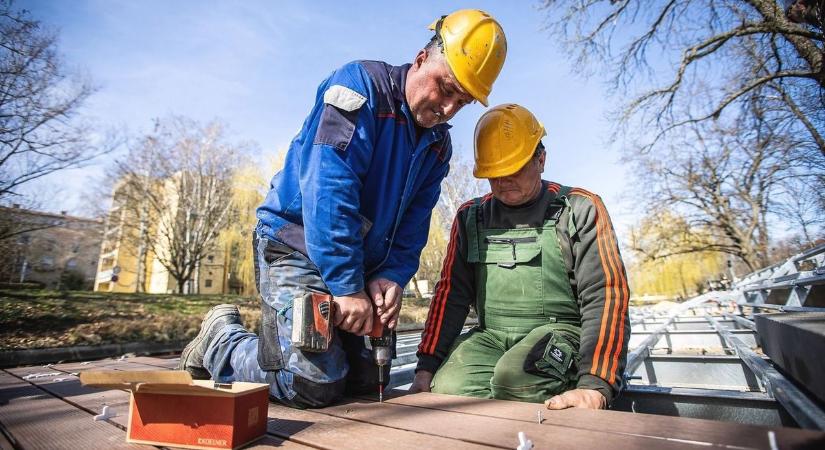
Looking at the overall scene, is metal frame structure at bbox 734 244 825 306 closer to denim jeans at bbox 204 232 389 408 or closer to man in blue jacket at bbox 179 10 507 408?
man in blue jacket at bbox 179 10 507 408

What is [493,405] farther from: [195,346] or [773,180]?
[773,180]

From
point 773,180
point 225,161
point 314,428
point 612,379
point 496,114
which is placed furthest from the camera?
point 225,161

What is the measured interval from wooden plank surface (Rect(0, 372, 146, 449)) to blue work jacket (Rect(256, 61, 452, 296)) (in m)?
0.91

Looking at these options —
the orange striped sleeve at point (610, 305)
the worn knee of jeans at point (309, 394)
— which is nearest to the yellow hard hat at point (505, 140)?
the orange striped sleeve at point (610, 305)

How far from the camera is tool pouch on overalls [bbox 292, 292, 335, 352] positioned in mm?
1615

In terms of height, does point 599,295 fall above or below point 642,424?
above

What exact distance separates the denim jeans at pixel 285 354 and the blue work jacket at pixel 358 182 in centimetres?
12

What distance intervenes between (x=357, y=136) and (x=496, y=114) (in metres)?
1.05

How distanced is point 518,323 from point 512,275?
28cm

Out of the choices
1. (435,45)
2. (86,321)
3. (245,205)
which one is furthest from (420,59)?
(245,205)

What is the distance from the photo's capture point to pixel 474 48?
77.7 inches

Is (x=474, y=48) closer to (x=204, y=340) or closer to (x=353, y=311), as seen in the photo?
(x=353, y=311)

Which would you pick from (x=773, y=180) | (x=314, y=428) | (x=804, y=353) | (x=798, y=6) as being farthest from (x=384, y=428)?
(x=773, y=180)

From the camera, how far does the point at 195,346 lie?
227cm
